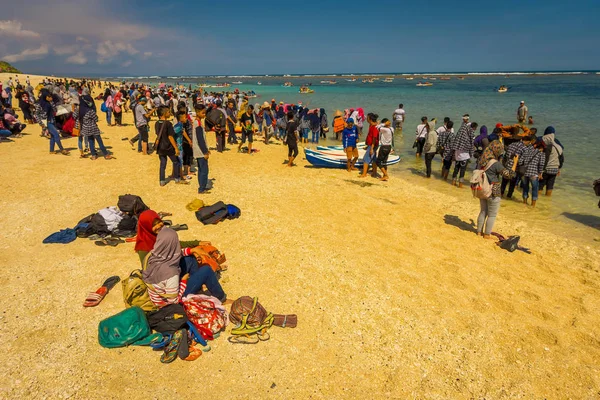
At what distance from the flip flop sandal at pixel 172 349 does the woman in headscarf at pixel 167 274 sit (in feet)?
1.66

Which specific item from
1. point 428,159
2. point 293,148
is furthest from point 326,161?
point 428,159

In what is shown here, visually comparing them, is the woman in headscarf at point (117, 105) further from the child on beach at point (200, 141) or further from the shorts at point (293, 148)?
the child on beach at point (200, 141)

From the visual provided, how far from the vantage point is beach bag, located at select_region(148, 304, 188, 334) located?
13.9 ft

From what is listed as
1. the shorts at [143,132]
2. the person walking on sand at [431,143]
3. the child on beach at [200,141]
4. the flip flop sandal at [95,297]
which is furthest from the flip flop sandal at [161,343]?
the shorts at [143,132]

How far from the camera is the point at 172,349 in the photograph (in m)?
4.06

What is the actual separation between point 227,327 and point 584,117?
32.1m

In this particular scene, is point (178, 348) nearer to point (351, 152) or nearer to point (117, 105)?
point (351, 152)

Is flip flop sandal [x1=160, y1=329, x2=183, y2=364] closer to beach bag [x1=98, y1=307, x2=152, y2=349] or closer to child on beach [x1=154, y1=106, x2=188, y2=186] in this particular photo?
beach bag [x1=98, y1=307, x2=152, y2=349]

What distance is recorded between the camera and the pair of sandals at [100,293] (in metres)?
4.86

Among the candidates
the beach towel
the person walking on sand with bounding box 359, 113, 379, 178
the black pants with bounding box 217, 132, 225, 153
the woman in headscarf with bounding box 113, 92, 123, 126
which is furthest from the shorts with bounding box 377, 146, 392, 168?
the woman in headscarf with bounding box 113, 92, 123, 126

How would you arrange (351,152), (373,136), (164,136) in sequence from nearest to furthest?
(164,136)
(373,136)
(351,152)

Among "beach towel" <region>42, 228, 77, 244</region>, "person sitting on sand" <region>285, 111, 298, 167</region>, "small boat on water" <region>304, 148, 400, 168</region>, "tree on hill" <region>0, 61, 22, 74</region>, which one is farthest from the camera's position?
"tree on hill" <region>0, 61, 22, 74</region>

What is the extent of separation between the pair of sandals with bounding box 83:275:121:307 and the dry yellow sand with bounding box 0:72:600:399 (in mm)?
109

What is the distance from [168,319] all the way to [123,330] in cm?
58
